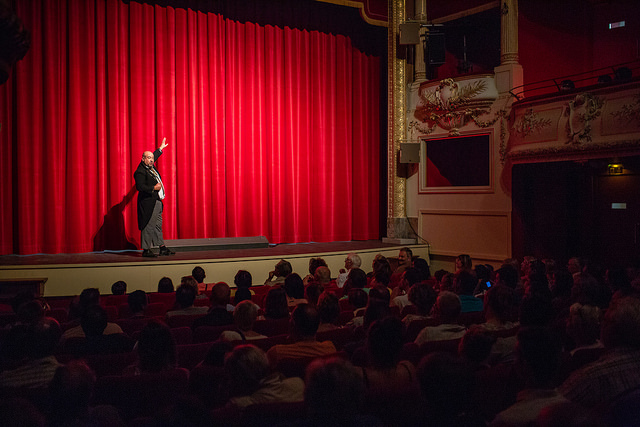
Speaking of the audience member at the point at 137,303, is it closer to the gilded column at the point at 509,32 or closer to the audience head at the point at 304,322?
the audience head at the point at 304,322

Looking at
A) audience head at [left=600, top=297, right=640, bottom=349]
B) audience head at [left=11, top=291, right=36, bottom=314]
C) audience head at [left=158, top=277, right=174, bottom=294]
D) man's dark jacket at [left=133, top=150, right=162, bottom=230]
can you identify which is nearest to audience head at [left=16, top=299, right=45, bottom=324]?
audience head at [left=11, top=291, right=36, bottom=314]

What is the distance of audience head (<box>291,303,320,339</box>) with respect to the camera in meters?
2.67

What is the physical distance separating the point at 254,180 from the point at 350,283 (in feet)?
18.5

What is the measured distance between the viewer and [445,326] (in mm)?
3010

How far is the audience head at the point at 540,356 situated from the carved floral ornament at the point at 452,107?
25.8 feet

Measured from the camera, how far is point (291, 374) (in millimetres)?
2449

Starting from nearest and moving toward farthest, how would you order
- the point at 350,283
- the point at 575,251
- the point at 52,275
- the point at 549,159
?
1. the point at 350,283
2. the point at 52,275
3. the point at 549,159
4. the point at 575,251

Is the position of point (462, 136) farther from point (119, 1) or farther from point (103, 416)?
point (103, 416)

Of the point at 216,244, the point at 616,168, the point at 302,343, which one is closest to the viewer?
the point at 302,343

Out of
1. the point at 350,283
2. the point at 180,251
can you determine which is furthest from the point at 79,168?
the point at 350,283

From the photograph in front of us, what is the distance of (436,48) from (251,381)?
880 cm

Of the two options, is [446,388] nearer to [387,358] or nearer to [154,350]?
[387,358]

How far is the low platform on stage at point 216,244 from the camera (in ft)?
27.4

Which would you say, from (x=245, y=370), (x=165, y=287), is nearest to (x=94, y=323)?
(x=245, y=370)
